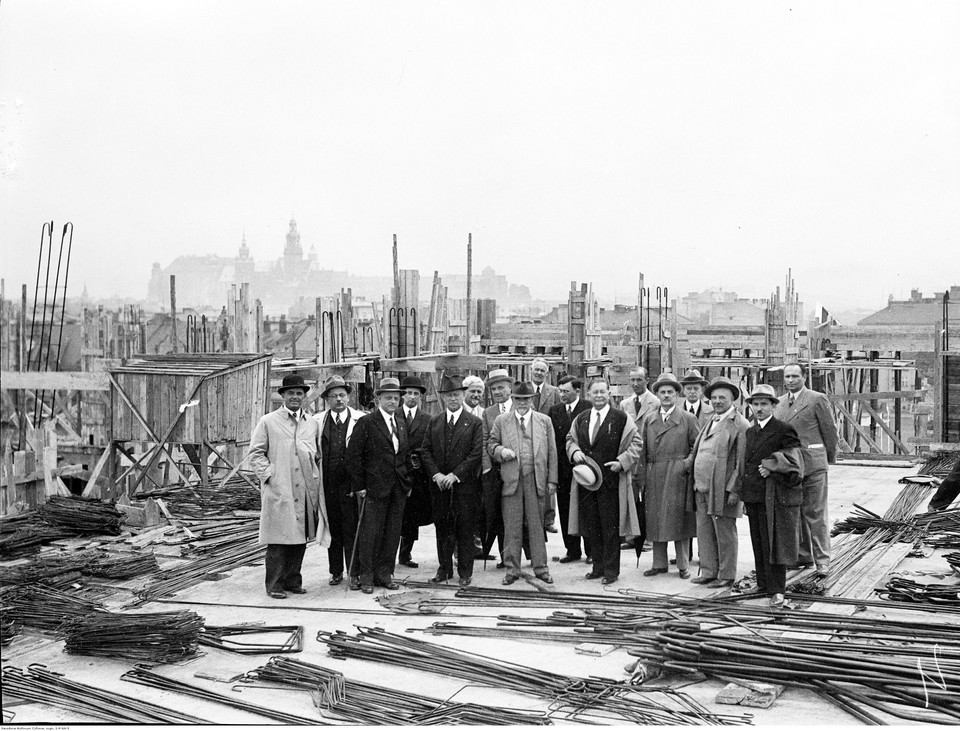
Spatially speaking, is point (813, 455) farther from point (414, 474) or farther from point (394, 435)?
point (394, 435)

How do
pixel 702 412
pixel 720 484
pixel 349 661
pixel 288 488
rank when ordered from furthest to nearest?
pixel 702 412 → pixel 288 488 → pixel 720 484 → pixel 349 661

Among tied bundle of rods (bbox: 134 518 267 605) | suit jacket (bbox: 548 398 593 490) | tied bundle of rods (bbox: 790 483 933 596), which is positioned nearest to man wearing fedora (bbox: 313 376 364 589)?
tied bundle of rods (bbox: 134 518 267 605)

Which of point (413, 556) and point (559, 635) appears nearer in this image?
point (559, 635)

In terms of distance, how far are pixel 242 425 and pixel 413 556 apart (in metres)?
4.82

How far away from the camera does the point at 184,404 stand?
13.0m

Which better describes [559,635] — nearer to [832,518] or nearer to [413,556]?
[413,556]

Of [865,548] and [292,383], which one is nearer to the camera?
[292,383]

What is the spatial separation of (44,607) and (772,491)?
5.07 meters

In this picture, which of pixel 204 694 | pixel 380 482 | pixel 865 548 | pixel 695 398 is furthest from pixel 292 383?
pixel 865 548

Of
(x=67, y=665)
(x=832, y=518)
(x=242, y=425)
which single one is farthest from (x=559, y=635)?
(x=242, y=425)

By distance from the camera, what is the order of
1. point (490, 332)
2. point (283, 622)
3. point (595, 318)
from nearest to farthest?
point (283, 622)
point (595, 318)
point (490, 332)

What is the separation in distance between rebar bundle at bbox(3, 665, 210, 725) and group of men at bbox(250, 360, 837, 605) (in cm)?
220

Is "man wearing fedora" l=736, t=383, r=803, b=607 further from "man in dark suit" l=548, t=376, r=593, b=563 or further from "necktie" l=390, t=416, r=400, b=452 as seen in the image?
"necktie" l=390, t=416, r=400, b=452

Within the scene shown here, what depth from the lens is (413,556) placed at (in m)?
9.52
